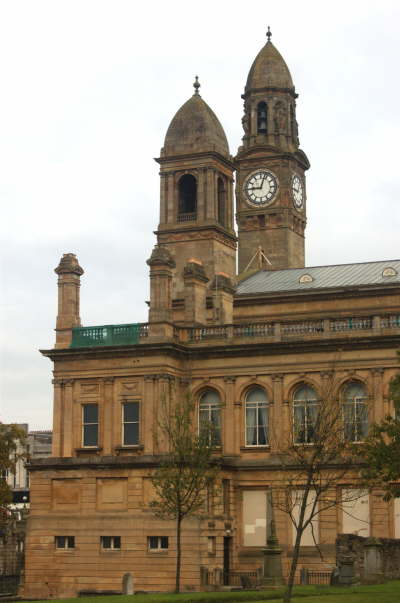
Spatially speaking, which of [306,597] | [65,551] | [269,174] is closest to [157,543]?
[65,551]

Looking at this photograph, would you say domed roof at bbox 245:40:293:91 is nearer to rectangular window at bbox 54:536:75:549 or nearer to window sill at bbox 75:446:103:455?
window sill at bbox 75:446:103:455

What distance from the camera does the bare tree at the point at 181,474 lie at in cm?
5806

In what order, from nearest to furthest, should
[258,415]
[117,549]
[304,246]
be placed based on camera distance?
[117,549] < [258,415] < [304,246]

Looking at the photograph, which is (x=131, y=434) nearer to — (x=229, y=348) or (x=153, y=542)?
(x=153, y=542)

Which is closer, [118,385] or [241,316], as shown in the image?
[118,385]

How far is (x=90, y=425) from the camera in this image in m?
70.4

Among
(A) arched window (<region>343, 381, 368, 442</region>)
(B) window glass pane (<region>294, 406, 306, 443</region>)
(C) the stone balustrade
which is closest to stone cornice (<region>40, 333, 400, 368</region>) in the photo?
(C) the stone balustrade

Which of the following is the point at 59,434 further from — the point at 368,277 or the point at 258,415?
the point at 368,277

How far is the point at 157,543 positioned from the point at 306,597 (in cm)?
1774

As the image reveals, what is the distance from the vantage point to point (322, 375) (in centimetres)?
6819

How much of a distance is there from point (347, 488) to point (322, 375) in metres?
6.23

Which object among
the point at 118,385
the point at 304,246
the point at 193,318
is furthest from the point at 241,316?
the point at 304,246

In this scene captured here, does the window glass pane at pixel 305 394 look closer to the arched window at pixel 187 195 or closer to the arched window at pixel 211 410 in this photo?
the arched window at pixel 211 410

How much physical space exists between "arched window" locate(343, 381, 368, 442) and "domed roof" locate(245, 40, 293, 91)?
148 feet
